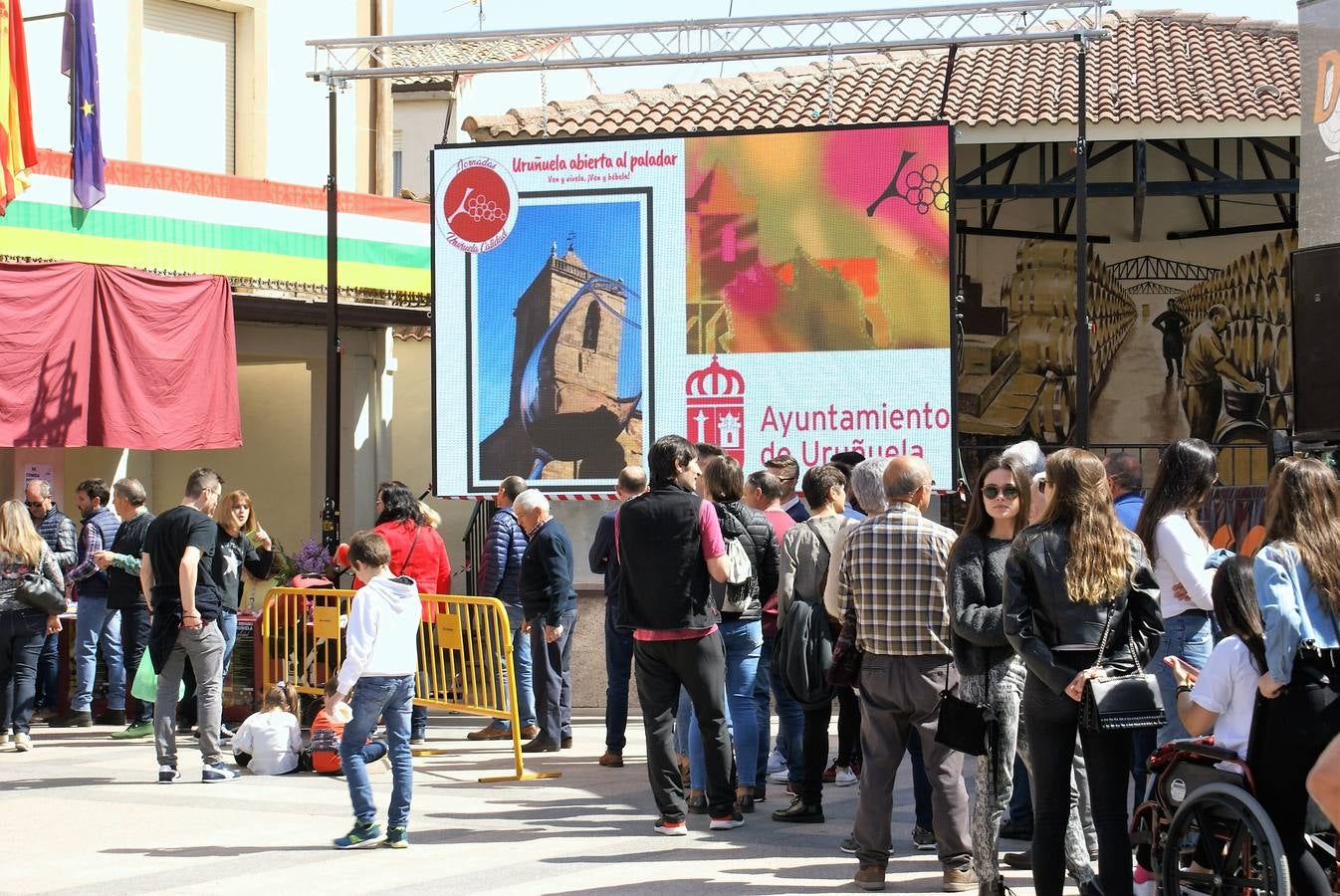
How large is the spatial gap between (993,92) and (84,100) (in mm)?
11324

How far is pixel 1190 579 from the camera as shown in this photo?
713 cm

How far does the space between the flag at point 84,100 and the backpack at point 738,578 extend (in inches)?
419

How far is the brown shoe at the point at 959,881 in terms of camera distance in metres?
7.29

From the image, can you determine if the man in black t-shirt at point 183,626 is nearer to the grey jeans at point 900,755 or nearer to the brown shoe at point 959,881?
the grey jeans at point 900,755

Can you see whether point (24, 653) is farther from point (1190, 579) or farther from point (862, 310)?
point (1190, 579)

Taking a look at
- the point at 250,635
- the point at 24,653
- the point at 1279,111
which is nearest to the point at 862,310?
the point at 250,635

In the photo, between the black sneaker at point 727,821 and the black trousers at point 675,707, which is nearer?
the black trousers at point 675,707

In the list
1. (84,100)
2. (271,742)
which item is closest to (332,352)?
(84,100)

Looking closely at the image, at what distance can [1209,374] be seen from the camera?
90.2ft

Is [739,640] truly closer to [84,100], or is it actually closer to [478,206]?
[478,206]

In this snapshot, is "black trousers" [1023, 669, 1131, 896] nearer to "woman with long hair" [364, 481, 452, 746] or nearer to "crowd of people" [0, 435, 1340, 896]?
"crowd of people" [0, 435, 1340, 896]

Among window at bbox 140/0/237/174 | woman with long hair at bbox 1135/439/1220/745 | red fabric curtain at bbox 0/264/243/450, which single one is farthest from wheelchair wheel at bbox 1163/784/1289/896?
window at bbox 140/0/237/174

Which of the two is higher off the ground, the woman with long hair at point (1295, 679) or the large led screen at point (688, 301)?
the large led screen at point (688, 301)

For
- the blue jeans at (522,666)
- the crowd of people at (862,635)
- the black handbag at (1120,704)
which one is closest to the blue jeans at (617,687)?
the crowd of people at (862,635)
